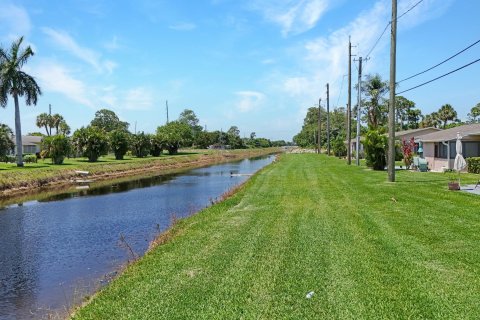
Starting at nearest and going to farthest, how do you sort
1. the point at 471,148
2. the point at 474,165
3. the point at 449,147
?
1. the point at 474,165
2. the point at 449,147
3. the point at 471,148

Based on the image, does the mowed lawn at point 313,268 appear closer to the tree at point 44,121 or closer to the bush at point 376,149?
the bush at point 376,149

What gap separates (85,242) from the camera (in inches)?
529

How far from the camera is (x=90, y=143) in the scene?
52500 millimetres

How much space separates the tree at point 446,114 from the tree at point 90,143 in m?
61.5

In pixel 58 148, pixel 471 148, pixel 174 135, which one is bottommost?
pixel 471 148

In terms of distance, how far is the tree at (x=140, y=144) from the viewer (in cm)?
6975

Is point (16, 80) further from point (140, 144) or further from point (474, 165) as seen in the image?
point (474, 165)

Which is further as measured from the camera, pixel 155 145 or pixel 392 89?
pixel 155 145

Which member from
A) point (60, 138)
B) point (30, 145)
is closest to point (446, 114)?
point (60, 138)

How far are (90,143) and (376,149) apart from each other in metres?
35.7

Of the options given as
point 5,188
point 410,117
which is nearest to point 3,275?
point 5,188

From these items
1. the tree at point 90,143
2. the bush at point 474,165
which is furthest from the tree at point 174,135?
the bush at point 474,165

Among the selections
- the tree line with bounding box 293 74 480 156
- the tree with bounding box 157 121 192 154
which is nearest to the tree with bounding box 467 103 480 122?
the tree line with bounding box 293 74 480 156

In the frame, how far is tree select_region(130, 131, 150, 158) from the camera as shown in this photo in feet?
229
